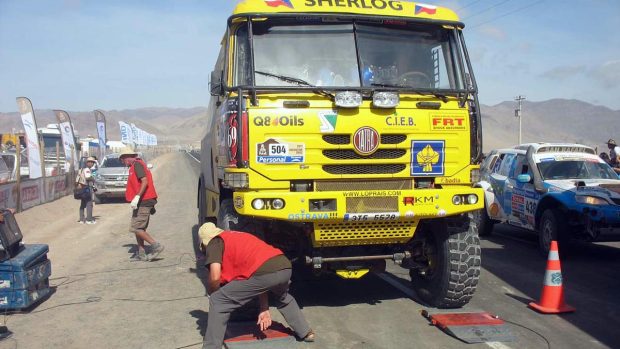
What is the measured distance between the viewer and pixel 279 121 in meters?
5.78

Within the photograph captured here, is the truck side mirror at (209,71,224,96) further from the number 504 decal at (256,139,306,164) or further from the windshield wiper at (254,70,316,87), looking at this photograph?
the number 504 decal at (256,139,306,164)

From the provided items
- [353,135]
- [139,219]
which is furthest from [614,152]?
[139,219]

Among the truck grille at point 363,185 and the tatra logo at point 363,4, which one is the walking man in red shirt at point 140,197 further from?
the tatra logo at point 363,4

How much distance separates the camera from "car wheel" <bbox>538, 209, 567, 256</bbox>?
30.3 ft

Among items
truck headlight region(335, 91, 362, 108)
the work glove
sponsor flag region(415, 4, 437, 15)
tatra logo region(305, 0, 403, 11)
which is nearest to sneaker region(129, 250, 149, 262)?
the work glove

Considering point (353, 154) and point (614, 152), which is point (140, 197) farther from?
point (614, 152)

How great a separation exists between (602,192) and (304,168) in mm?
5791

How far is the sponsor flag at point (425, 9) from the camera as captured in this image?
6.52 meters

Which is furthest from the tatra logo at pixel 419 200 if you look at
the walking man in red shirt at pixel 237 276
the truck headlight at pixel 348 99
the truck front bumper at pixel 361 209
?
the walking man in red shirt at pixel 237 276

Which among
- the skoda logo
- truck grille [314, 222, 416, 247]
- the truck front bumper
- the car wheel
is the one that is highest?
the skoda logo

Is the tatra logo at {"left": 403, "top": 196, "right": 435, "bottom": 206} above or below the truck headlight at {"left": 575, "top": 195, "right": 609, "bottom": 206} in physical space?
above

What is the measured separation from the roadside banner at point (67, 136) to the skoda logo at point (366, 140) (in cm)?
2128

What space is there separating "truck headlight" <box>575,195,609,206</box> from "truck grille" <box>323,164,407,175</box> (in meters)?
4.47

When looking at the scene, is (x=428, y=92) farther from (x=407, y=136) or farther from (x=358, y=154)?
(x=358, y=154)
